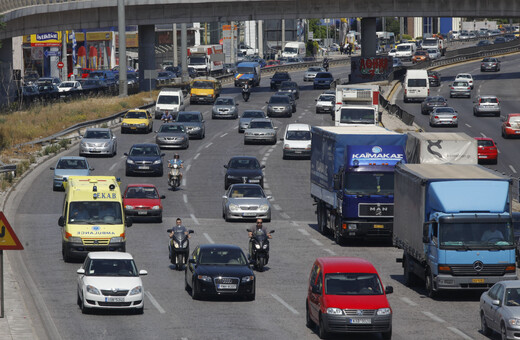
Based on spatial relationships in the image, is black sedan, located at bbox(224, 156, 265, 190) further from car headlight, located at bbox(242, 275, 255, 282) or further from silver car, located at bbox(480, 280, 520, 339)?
silver car, located at bbox(480, 280, 520, 339)

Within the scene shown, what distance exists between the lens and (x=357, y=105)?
2378 inches

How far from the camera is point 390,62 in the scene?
353 feet

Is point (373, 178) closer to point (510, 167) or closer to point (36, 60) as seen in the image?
point (510, 167)

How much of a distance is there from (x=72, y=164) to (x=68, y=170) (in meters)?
0.55

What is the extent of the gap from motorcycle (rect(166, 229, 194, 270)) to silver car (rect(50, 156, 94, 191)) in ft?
55.1

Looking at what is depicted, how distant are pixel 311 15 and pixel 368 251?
204 ft

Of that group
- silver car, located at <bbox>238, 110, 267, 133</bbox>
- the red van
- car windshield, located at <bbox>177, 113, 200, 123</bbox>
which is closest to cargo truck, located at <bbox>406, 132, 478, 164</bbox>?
the red van

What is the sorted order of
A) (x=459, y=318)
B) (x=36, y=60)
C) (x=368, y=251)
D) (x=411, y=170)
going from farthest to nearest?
(x=36, y=60) → (x=368, y=251) → (x=411, y=170) → (x=459, y=318)

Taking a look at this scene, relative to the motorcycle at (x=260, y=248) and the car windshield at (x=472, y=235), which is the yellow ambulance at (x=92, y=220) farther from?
the car windshield at (x=472, y=235)

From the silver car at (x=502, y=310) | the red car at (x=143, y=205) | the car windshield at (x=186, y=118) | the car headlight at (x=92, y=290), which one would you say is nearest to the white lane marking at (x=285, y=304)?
the car headlight at (x=92, y=290)

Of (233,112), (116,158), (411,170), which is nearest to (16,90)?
(233,112)

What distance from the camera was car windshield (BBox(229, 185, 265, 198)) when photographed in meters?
42.6

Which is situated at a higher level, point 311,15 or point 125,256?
point 311,15

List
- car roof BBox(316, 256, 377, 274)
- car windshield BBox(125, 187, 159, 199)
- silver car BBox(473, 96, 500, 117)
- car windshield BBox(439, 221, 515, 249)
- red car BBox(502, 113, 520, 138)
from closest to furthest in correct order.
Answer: car roof BBox(316, 256, 377, 274) < car windshield BBox(439, 221, 515, 249) < car windshield BBox(125, 187, 159, 199) < red car BBox(502, 113, 520, 138) < silver car BBox(473, 96, 500, 117)
